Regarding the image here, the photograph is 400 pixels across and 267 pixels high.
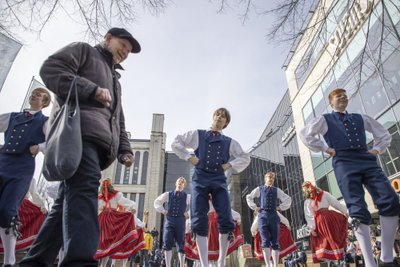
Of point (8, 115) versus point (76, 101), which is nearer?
point (76, 101)

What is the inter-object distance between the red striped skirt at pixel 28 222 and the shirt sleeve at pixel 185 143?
2947mm

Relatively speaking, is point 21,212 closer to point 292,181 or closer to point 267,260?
point 267,260

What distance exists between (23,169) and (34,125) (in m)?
0.65

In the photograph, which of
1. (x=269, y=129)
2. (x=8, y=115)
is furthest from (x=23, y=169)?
(x=269, y=129)

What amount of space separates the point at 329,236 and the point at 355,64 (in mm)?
9094

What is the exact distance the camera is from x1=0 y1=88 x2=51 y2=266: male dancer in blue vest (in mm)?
3240

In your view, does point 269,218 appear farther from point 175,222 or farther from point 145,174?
point 145,174

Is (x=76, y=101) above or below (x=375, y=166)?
below

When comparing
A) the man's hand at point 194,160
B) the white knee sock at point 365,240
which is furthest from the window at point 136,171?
the white knee sock at point 365,240

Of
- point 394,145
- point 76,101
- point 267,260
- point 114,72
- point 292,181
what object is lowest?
point 267,260

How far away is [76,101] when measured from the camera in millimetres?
1638

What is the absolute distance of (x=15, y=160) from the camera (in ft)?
11.3

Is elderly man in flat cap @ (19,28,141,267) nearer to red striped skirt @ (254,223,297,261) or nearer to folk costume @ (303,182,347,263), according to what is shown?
folk costume @ (303,182,347,263)

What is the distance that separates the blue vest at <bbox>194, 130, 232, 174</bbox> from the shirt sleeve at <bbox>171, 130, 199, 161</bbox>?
84 millimetres
